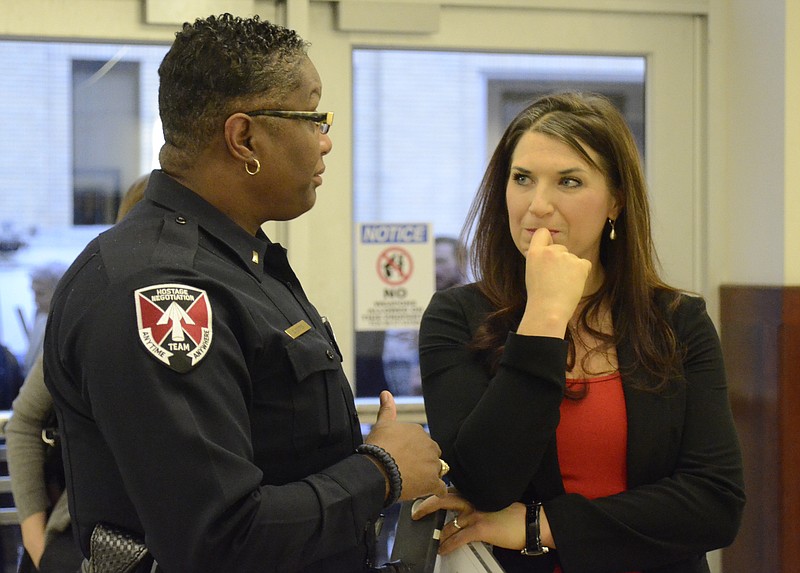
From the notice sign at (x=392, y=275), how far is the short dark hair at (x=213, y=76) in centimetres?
155

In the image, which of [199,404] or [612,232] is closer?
[199,404]

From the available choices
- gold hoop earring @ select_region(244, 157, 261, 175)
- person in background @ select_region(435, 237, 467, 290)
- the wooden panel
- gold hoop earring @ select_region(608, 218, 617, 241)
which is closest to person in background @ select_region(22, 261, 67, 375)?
person in background @ select_region(435, 237, 467, 290)

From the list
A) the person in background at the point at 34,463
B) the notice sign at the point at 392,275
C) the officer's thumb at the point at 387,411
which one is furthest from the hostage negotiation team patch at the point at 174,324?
the notice sign at the point at 392,275

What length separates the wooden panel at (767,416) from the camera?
2.62 metres

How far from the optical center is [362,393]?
2906 millimetres

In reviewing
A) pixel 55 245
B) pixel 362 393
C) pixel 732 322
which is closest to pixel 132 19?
pixel 55 245

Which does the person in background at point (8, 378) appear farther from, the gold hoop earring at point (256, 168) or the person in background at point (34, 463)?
the gold hoop earring at point (256, 168)

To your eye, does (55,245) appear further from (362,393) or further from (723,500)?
(723,500)

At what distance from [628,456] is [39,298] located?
1923 millimetres

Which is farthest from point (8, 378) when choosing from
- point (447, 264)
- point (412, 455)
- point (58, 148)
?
point (412, 455)

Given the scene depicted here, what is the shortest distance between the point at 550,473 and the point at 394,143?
5.31ft

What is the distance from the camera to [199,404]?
1.07 meters

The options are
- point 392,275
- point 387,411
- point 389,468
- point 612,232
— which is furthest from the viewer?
point 392,275

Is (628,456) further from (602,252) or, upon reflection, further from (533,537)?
(602,252)
